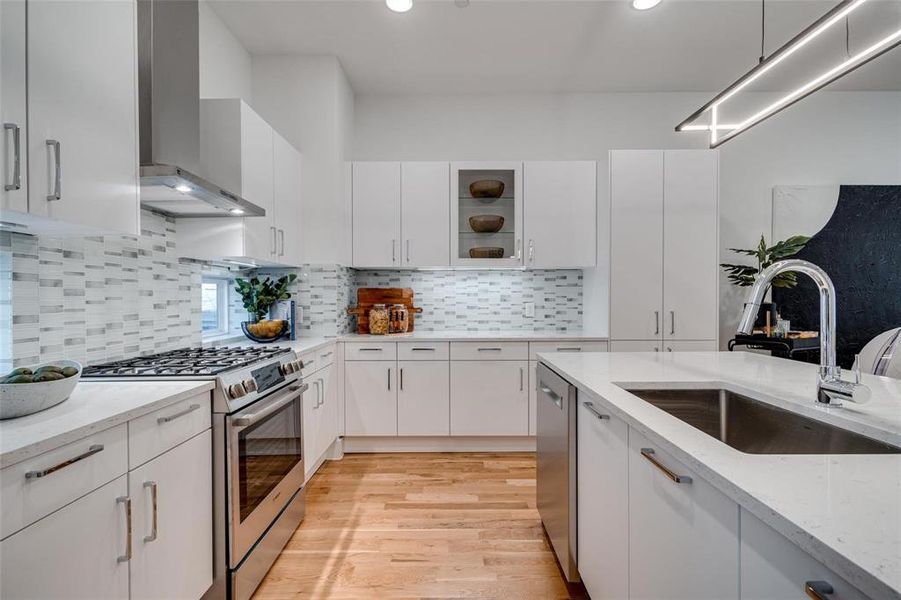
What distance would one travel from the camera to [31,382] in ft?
3.84

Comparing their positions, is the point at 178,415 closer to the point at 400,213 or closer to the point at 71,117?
the point at 71,117

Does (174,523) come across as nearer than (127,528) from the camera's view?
No

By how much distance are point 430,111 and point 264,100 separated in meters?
Result: 1.39

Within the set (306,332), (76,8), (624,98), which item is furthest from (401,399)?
(624,98)

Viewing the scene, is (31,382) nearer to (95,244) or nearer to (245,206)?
(95,244)

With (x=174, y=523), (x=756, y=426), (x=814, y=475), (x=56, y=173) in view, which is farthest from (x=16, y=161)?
(x=756, y=426)

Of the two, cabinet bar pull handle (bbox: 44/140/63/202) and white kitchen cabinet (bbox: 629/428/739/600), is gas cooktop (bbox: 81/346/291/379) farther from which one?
white kitchen cabinet (bbox: 629/428/739/600)

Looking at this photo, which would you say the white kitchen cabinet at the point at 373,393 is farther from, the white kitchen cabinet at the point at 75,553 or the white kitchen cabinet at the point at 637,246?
the white kitchen cabinet at the point at 75,553

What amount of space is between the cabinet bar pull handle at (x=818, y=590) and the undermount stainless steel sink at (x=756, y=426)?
0.62 meters

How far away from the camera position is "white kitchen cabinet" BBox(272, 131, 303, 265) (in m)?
2.95

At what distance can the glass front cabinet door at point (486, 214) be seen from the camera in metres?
3.60

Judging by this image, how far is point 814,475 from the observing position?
77 centimetres

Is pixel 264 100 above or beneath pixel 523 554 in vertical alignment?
above

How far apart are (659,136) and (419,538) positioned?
3762 millimetres
